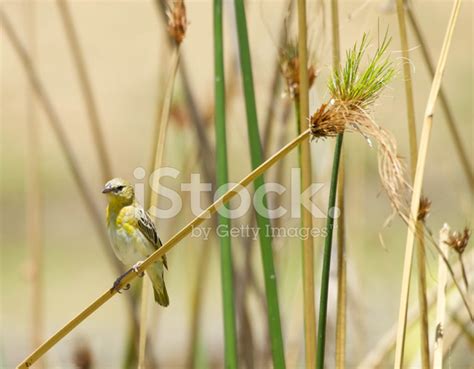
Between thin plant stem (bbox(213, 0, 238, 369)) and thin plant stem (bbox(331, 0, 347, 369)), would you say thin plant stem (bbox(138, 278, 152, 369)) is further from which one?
thin plant stem (bbox(331, 0, 347, 369))

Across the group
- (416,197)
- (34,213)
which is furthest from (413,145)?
(34,213)

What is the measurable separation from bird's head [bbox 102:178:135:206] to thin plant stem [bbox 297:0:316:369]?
33.8 inches

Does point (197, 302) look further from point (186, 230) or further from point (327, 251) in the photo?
point (186, 230)

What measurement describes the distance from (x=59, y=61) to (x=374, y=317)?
Answer: 4822 mm

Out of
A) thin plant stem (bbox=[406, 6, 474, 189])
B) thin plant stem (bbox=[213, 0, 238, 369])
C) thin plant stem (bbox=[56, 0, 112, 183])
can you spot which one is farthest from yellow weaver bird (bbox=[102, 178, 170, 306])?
thin plant stem (bbox=[406, 6, 474, 189])

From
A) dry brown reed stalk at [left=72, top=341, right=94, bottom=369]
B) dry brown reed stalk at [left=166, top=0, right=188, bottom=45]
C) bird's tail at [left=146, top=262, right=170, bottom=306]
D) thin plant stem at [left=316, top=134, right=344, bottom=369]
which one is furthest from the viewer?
bird's tail at [left=146, top=262, right=170, bottom=306]

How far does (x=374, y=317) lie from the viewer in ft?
14.1

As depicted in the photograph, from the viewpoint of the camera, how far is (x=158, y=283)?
228cm

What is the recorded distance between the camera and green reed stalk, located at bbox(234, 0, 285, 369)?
5.17ft

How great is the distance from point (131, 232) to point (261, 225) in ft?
2.45

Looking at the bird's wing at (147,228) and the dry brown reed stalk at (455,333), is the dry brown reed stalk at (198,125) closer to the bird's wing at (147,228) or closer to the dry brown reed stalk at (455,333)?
the bird's wing at (147,228)

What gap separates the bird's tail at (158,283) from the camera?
2.28 meters

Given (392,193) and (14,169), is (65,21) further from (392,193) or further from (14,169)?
(14,169)

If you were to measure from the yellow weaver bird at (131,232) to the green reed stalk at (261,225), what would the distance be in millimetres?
665
